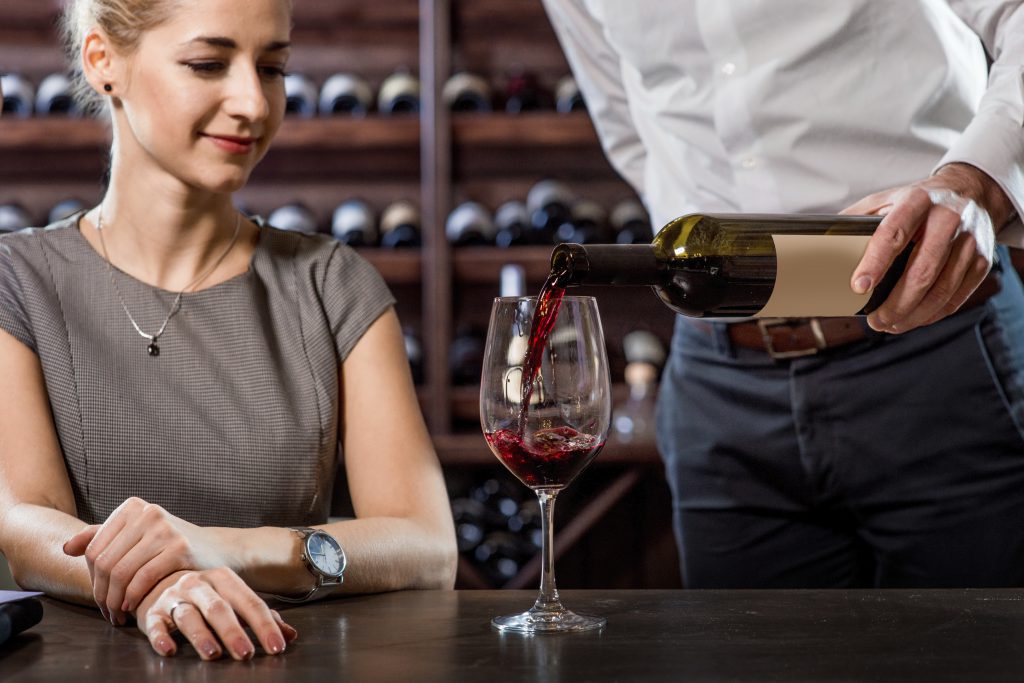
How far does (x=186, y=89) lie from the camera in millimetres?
1409

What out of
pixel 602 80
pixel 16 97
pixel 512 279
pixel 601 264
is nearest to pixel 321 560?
pixel 601 264

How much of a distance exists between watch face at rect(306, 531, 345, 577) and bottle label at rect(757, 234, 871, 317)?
46 centimetres

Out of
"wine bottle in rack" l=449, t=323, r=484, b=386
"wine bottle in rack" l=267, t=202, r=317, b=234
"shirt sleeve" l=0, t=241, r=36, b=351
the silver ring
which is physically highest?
"wine bottle in rack" l=267, t=202, r=317, b=234

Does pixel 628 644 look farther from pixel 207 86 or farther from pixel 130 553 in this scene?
pixel 207 86

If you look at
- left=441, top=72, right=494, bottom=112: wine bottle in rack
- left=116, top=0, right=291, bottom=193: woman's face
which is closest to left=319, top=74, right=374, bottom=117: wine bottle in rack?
left=441, top=72, right=494, bottom=112: wine bottle in rack

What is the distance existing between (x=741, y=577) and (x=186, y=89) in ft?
3.09

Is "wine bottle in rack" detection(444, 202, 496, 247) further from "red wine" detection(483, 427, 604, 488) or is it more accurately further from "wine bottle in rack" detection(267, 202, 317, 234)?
"red wine" detection(483, 427, 604, 488)

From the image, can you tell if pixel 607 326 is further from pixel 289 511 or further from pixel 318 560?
pixel 318 560

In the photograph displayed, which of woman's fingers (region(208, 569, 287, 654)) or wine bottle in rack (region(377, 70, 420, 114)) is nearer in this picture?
woman's fingers (region(208, 569, 287, 654))

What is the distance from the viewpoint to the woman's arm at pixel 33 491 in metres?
1.11

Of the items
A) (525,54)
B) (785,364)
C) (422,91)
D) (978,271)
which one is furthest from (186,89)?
(525,54)

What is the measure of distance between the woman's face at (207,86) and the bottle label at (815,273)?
0.76 m

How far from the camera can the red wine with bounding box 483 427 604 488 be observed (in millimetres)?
896

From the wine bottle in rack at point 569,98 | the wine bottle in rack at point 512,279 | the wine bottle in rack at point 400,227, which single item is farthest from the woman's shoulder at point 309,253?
the wine bottle in rack at point 569,98
